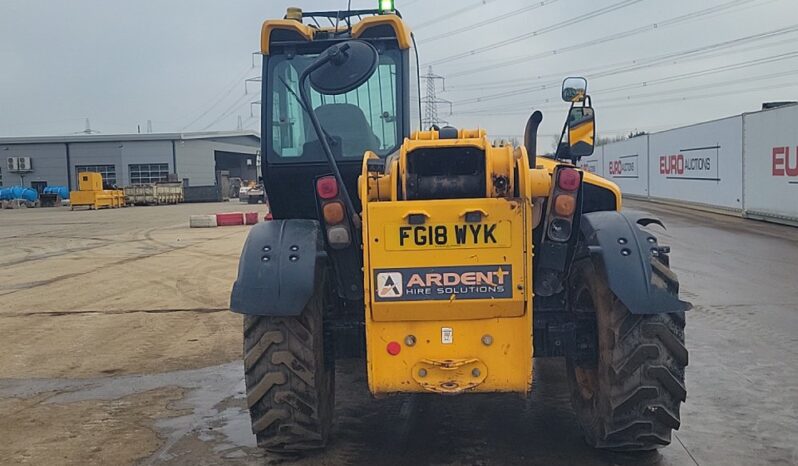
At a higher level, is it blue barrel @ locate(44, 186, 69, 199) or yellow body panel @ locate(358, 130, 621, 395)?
blue barrel @ locate(44, 186, 69, 199)

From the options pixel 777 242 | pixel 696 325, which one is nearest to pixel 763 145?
pixel 777 242

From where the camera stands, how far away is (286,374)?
445 cm

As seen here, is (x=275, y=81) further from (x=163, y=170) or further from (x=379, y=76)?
(x=163, y=170)

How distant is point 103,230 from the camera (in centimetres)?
2727

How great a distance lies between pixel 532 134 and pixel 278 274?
1.72 m

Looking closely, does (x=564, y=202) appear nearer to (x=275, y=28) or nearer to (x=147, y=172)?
(x=275, y=28)

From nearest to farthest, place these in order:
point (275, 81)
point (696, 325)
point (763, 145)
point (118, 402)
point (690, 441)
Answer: point (690, 441) → point (275, 81) → point (118, 402) → point (696, 325) → point (763, 145)

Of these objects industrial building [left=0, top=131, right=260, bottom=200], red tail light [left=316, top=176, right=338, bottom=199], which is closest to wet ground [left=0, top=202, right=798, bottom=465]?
red tail light [left=316, top=176, right=338, bottom=199]

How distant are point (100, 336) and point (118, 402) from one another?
297cm

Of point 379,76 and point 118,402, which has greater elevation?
point 379,76

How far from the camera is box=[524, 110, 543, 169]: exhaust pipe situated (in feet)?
14.5

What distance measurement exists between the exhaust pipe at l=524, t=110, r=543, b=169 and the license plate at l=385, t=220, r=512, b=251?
2.21 ft

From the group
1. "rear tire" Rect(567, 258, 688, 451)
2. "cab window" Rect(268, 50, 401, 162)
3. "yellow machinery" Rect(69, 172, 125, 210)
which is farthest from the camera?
"yellow machinery" Rect(69, 172, 125, 210)

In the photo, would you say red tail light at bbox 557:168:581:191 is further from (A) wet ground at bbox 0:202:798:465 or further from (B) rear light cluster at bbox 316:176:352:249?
(A) wet ground at bbox 0:202:798:465
